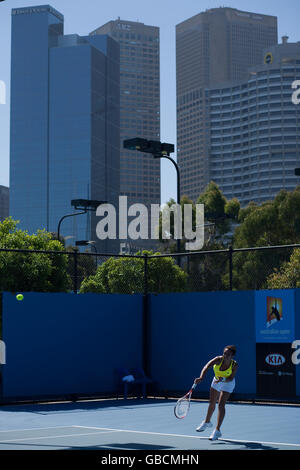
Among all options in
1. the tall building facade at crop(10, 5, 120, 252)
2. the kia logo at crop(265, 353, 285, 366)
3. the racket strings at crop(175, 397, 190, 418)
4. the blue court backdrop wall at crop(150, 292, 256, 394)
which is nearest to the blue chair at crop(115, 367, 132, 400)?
the blue court backdrop wall at crop(150, 292, 256, 394)

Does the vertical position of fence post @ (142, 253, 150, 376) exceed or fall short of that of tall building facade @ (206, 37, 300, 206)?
it falls short

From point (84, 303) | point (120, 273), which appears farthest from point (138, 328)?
point (120, 273)

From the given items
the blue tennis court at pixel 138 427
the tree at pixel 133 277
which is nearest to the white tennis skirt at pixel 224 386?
the blue tennis court at pixel 138 427

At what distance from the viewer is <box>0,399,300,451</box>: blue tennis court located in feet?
35.3

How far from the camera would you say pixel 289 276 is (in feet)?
122

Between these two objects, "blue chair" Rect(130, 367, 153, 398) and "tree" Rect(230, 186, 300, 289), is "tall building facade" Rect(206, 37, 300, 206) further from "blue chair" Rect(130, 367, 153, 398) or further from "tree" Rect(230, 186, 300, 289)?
"blue chair" Rect(130, 367, 153, 398)

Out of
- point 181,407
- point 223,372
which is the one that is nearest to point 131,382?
point 181,407

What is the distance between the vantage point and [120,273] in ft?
102

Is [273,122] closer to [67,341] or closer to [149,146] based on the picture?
[149,146]

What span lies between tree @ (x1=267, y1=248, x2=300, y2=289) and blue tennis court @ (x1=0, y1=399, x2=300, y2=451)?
19426 mm

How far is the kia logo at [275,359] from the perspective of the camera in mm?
17930

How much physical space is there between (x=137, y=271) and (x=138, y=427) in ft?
56.4
